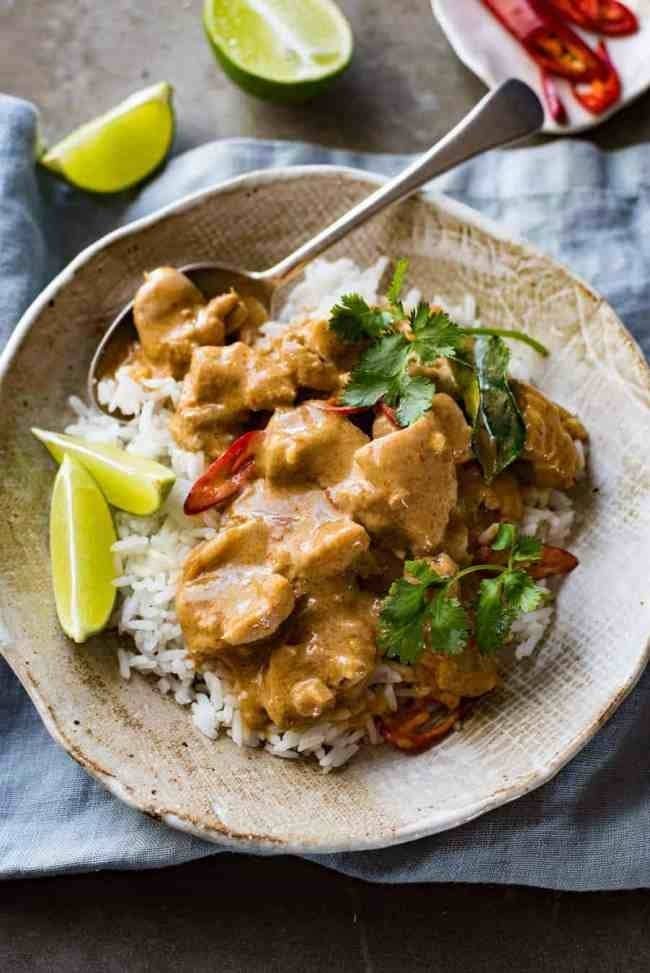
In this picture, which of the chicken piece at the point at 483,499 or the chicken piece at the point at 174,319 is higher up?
the chicken piece at the point at 174,319

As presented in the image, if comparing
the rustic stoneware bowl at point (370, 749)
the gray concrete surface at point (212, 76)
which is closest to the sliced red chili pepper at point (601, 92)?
the gray concrete surface at point (212, 76)

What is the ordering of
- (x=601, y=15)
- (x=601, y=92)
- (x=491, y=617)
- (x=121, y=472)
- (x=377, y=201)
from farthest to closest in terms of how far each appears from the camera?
(x=601, y=15) < (x=601, y=92) < (x=377, y=201) < (x=121, y=472) < (x=491, y=617)

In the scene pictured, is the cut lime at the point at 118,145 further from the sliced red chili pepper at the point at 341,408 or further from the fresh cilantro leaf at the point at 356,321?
the sliced red chili pepper at the point at 341,408

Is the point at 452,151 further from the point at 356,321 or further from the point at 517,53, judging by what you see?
the point at 517,53

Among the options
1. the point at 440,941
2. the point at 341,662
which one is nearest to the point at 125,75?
the point at 341,662

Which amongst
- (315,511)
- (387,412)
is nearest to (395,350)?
(387,412)

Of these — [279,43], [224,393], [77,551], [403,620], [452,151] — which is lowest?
[403,620]
